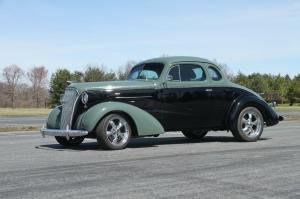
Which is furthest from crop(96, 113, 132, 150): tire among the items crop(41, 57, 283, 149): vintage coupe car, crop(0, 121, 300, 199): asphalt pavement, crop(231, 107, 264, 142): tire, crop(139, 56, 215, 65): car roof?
crop(231, 107, 264, 142): tire

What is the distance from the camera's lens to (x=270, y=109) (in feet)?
44.2

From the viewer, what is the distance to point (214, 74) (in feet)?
42.5

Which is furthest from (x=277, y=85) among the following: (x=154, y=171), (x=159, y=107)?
(x=154, y=171)

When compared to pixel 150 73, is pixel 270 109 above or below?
Result: below

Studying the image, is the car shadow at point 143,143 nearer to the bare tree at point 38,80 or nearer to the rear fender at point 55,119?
the rear fender at point 55,119

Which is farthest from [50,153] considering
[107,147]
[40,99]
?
[40,99]

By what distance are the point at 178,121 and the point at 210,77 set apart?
1397 mm

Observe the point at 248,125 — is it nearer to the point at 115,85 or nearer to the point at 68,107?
the point at 115,85

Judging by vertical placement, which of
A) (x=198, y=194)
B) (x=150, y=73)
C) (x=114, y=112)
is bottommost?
(x=198, y=194)

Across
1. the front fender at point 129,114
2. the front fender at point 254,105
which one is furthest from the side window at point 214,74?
the front fender at point 129,114

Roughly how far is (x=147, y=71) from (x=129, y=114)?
153 cm

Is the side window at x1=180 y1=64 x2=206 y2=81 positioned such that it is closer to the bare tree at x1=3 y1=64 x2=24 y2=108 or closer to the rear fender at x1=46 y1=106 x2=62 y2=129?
the rear fender at x1=46 y1=106 x2=62 y2=129

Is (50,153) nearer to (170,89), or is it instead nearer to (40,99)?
(170,89)

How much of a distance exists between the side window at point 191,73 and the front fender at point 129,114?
1.35 metres
